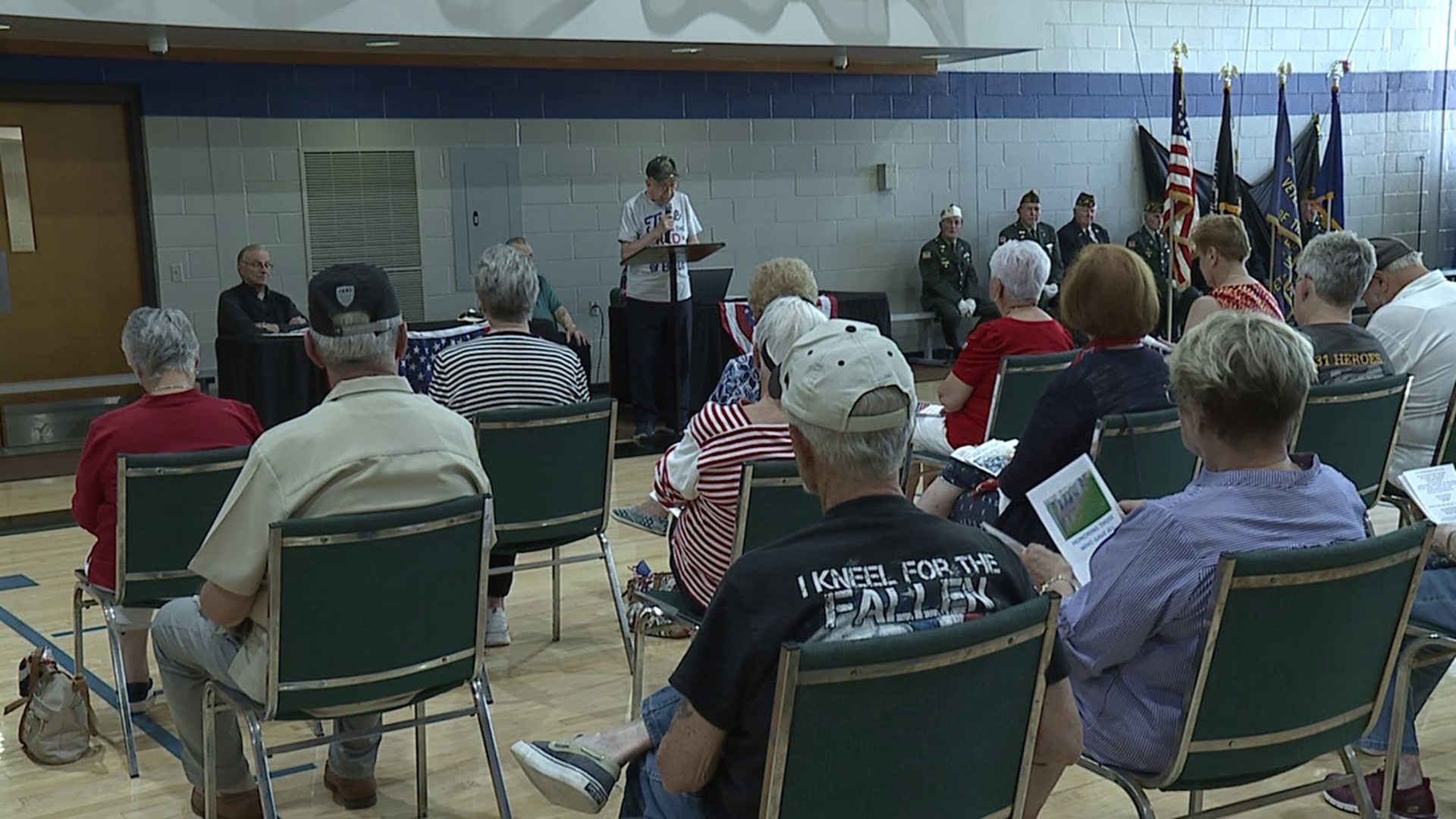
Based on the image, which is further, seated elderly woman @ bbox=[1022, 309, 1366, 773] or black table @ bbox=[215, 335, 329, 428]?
black table @ bbox=[215, 335, 329, 428]

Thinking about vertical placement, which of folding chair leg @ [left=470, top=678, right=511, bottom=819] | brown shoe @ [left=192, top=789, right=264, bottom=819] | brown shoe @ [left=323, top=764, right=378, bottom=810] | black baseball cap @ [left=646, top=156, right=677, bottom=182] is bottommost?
brown shoe @ [left=323, top=764, right=378, bottom=810]

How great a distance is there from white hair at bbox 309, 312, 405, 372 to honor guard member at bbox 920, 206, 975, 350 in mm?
8839

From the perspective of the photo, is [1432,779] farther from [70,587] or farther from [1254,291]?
[70,587]

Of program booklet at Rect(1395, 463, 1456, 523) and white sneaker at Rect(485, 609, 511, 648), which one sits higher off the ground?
program booklet at Rect(1395, 463, 1456, 523)

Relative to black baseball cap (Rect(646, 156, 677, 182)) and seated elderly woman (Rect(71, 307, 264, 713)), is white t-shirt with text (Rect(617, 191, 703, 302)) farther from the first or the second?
seated elderly woman (Rect(71, 307, 264, 713))

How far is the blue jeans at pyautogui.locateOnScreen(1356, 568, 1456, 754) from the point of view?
2.79 m

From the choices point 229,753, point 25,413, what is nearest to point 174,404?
point 229,753

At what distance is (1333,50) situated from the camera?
1380cm

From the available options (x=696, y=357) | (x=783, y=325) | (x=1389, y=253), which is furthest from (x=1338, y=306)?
(x=696, y=357)

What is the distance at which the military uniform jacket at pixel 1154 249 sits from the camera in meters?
12.0

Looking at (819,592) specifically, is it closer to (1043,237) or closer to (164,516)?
(164,516)

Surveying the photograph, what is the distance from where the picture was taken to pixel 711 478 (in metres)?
3.30

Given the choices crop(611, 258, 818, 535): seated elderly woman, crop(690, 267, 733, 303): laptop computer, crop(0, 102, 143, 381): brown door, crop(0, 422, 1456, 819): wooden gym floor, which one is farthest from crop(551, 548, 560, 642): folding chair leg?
crop(0, 102, 143, 381): brown door

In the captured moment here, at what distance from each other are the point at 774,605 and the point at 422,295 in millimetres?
8511
